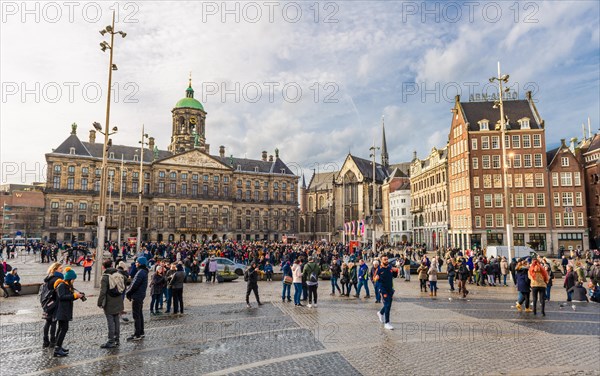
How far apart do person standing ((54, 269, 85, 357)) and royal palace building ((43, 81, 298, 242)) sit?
72.2m

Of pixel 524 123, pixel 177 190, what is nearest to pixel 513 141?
pixel 524 123

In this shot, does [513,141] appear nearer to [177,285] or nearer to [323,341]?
[177,285]

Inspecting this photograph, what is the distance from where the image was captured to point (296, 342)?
9641 mm

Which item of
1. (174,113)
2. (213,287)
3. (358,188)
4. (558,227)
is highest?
(174,113)

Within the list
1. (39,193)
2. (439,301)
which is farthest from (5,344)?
(39,193)

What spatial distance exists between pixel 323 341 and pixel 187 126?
91.6 meters

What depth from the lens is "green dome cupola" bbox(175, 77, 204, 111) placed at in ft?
312

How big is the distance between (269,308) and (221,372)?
23.9 ft

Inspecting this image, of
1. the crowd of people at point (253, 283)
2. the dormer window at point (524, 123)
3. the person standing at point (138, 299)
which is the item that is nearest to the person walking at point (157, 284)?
the crowd of people at point (253, 283)

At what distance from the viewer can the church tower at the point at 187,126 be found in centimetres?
9438

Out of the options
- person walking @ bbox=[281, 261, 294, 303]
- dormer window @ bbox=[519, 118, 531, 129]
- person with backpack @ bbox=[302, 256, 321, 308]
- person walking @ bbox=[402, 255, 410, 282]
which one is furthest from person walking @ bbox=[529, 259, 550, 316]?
dormer window @ bbox=[519, 118, 531, 129]

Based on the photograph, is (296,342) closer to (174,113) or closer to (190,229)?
(190,229)

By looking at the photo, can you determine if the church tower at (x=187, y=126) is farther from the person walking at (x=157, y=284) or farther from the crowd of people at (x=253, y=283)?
the person walking at (x=157, y=284)

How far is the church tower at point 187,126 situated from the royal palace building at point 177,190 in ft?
0.74
